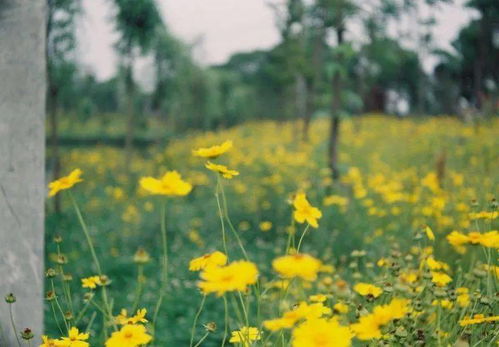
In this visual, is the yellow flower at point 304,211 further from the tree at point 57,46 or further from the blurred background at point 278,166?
the tree at point 57,46

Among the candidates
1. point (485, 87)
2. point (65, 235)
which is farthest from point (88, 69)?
point (485, 87)

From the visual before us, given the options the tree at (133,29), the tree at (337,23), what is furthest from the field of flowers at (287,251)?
the tree at (133,29)

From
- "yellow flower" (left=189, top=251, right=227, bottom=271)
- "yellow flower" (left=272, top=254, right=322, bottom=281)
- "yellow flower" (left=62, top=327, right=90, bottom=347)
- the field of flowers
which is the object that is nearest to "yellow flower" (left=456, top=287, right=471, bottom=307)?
the field of flowers

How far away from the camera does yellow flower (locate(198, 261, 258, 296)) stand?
86 centimetres

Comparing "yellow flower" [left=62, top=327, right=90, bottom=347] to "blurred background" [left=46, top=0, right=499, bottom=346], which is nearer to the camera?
"yellow flower" [left=62, top=327, right=90, bottom=347]

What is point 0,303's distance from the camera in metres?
1.68

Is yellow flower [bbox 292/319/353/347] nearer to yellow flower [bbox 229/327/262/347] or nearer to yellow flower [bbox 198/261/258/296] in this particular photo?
yellow flower [bbox 198/261/258/296]

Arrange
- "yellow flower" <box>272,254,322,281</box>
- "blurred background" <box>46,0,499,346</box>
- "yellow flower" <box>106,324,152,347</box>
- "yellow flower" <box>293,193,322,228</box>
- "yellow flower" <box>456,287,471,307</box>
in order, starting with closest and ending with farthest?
1. "yellow flower" <box>272,254,322,281</box>
2. "yellow flower" <box>106,324,152,347</box>
3. "yellow flower" <box>293,193,322,228</box>
4. "yellow flower" <box>456,287,471,307</box>
5. "blurred background" <box>46,0,499,346</box>

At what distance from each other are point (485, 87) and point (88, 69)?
16.2 metres

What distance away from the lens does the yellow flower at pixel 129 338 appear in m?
0.99

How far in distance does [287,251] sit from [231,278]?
353 millimetres

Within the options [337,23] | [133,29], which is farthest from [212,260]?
[133,29]

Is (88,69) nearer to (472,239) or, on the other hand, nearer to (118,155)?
(118,155)

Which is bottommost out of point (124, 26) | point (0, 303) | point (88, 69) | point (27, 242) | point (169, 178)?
point (0, 303)
